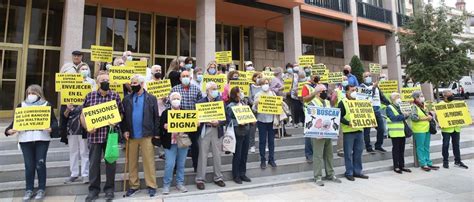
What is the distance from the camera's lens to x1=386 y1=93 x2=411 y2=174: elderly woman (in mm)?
7156

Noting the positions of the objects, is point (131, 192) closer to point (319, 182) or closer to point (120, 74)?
point (120, 74)

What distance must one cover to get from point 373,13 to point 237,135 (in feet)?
54.7

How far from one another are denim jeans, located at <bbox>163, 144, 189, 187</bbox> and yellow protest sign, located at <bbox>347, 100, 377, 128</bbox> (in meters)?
3.49

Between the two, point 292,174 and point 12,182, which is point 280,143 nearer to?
point 292,174

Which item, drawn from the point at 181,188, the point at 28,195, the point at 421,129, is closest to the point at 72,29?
the point at 28,195

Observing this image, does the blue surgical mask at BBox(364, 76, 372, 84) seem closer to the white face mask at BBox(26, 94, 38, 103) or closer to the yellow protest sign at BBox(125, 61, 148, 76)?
the yellow protest sign at BBox(125, 61, 148, 76)

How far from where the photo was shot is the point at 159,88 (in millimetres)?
6137

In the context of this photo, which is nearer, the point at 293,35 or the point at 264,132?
the point at 264,132

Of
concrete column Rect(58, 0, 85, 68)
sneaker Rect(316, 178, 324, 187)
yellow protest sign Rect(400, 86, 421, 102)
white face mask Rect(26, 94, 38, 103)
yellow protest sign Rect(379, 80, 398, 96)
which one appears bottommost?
sneaker Rect(316, 178, 324, 187)

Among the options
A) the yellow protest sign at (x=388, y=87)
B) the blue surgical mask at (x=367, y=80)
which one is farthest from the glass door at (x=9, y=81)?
the yellow protest sign at (x=388, y=87)

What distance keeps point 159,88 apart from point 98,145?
159 cm

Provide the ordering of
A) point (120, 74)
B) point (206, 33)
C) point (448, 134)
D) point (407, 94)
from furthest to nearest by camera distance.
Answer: point (206, 33) → point (407, 94) → point (448, 134) → point (120, 74)

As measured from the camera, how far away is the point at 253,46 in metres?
16.2

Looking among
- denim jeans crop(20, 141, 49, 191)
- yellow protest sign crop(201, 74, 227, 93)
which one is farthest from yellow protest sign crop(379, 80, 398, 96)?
denim jeans crop(20, 141, 49, 191)
